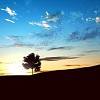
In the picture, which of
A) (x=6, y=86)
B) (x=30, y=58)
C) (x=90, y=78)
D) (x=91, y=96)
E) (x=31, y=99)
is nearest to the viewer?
(x=91, y=96)

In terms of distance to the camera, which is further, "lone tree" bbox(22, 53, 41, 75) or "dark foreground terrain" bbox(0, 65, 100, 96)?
"lone tree" bbox(22, 53, 41, 75)

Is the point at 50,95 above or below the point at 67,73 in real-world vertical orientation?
below

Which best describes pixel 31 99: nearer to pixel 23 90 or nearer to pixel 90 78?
pixel 23 90

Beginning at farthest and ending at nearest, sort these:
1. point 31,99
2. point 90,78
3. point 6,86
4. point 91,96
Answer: point 6,86, point 90,78, point 31,99, point 91,96

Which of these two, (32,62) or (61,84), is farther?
(32,62)

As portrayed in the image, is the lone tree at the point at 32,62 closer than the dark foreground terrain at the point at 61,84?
No

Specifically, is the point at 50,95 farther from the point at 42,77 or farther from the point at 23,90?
the point at 42,77

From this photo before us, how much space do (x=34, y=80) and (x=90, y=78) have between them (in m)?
5.67

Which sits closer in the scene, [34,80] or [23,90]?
[23,90]

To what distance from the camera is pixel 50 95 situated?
19859 millimetres

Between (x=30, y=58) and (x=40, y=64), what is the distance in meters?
3.84

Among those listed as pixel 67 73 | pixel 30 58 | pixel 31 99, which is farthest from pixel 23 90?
pixel 30 58

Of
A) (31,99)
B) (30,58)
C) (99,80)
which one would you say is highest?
(30,58)

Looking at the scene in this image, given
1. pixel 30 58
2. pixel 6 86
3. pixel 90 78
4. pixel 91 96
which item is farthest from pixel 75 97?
pixel 30 58
